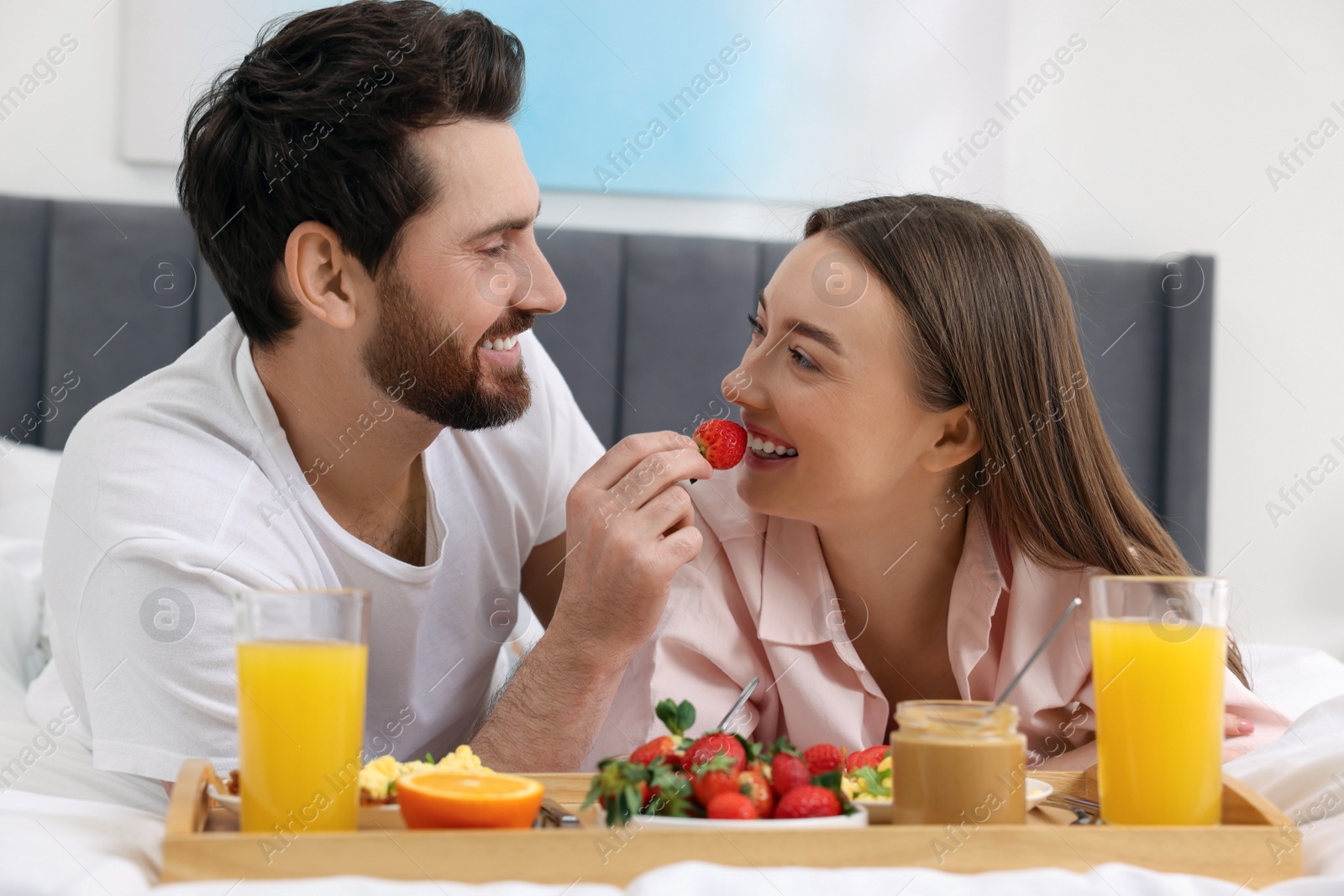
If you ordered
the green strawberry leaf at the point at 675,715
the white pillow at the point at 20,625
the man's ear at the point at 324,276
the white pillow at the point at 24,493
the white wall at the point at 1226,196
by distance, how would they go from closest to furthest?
the green strawberry leaf at the point at 675,715
the man's ear at the point at 324,276
the white pillow at the point at 20,625
the white pillow at the point at 24,493
the white wall at the point at 1226,196

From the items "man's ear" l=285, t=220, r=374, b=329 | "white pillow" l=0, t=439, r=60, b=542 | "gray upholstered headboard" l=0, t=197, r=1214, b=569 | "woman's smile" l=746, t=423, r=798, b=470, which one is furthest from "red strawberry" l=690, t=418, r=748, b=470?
"white pillow" l=0, t=439, r=60, b=542

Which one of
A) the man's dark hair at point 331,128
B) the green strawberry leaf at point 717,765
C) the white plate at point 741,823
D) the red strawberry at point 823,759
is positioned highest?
the man's dark hair at point 331,128

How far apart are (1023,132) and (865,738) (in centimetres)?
186

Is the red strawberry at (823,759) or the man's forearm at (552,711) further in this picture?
the man's forearm at (552,711)

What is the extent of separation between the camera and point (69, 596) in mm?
1332

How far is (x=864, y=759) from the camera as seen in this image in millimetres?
954

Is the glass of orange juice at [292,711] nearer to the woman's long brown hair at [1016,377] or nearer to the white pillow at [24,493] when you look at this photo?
the woman's long brown hair at [1016,377]

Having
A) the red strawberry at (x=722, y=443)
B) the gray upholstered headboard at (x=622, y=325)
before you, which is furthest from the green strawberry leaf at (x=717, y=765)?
the gray upholstered headboard at (x=622, y=325)

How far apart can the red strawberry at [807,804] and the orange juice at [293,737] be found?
12.4 inches

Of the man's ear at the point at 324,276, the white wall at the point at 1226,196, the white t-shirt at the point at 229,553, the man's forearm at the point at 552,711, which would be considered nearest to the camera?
the white t-shirt at the point at 229,553

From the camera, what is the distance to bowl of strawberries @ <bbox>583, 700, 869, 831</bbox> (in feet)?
2.60

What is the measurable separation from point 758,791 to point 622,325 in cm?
192

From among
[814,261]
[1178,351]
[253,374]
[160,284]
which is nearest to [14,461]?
[160,284]

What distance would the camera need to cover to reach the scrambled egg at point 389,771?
33.9 inches
